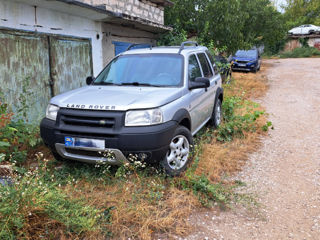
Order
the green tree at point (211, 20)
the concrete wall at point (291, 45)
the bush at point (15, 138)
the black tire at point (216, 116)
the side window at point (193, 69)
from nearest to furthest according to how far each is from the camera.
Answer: the bush at point (15, 138) < the side window at point (193, 69) < the black tire at point (216, 116) < the green tree at point (211, 20) < the concrete wall at point (291, 45)

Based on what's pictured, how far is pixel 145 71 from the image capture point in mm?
4539

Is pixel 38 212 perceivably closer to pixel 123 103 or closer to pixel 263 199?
pixel 123 103

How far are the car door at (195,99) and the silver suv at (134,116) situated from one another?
→ 0.02 meters

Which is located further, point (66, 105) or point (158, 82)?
point (158, 82)

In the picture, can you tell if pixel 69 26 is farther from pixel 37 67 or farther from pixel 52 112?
pixel 52 112

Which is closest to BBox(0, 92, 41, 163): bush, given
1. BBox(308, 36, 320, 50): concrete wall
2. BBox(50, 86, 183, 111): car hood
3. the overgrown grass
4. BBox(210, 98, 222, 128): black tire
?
the overgrown grass

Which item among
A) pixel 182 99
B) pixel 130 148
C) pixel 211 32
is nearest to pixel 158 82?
pixel 182 99

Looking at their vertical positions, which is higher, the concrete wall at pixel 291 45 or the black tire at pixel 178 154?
the concrete wall at pixel 291 45

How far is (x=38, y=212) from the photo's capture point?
2703 mm

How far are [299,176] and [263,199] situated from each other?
1048mm

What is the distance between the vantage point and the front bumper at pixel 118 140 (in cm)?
334

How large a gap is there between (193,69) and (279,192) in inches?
92.6

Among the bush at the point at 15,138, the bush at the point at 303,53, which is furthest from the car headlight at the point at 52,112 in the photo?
the bush at the point at 303,53

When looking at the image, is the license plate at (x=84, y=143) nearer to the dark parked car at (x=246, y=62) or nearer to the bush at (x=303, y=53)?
the dark parked car at (x=246, y=62)
